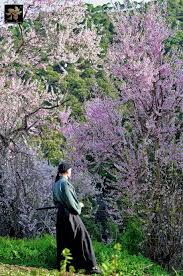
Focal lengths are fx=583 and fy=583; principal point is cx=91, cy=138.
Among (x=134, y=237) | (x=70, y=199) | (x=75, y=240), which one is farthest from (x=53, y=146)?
(x=70, y=199)

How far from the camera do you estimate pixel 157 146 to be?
1241 centimetres

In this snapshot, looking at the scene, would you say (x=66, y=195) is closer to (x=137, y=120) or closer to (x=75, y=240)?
(x=75, y=240)

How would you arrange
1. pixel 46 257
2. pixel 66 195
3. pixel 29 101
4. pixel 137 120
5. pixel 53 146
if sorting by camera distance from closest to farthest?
pixel 66 195, pixel 46 257, pixel 137 120, pixel 29 101, pixel 53 146

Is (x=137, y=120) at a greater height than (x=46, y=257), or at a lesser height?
greater

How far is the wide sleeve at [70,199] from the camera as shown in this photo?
850 cm

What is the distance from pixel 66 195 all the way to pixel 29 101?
6658 mm

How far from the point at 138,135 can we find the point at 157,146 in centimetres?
109

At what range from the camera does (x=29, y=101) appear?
14812 millimetres

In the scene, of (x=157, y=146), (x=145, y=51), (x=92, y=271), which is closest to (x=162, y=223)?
(x=92, y=271)

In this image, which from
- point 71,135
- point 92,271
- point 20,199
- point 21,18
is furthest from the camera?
point 71,135

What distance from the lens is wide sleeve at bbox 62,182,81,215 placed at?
8.50 metres

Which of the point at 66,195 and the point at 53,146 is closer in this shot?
the point at 66,195

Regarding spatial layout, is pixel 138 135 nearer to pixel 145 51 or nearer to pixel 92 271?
pixel 145 51

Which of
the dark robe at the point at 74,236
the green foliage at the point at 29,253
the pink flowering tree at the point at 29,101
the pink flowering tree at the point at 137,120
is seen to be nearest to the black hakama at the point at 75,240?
the dark robe at the point at 74,236
